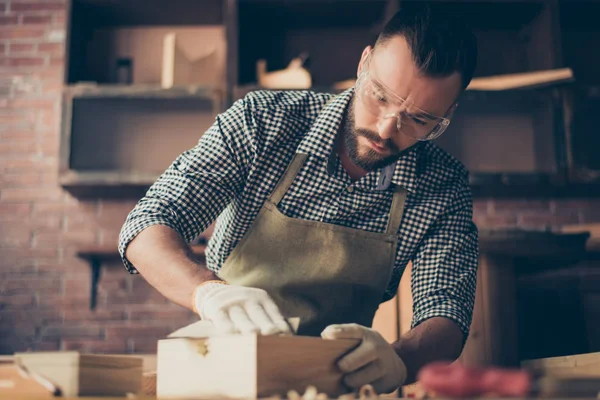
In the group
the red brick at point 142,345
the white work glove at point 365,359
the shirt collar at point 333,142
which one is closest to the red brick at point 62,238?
the red brick at point 142,345

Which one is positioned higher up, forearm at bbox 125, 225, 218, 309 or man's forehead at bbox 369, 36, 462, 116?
man's forehead at bbox 369, 36, 462, 116

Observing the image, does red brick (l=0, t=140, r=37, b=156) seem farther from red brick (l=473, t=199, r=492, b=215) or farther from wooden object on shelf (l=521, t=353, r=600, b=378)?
wooden object on shelf (l=521, t=353, r=600, b=378)

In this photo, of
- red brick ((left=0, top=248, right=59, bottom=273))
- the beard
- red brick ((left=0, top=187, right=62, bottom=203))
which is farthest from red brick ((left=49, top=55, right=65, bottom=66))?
the beard

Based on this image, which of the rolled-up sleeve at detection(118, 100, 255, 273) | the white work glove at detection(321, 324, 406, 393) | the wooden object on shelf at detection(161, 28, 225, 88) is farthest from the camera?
the wooden object on shelf at detection(161, 28, 225, 88)

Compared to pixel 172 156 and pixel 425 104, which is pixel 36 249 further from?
pixel 425 104

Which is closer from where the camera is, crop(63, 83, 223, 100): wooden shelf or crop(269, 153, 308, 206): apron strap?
crop(269, 153, 308, 206): apron strap

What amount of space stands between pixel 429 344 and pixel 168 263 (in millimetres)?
575

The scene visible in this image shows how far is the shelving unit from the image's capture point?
3014mm

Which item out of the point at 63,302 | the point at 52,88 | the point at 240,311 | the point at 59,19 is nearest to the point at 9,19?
the point at 59,19

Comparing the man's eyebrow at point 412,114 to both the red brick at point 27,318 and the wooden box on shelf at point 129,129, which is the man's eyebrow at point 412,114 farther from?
the red brick at point 27,318

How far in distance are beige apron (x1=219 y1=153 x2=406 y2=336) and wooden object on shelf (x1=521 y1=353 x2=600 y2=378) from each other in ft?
1.45

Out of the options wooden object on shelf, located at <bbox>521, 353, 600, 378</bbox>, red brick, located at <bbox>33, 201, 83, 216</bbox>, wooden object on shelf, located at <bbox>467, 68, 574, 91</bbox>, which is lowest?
wooden object on shelf, located at <bbox>521, 353, 600, 378</bbox>

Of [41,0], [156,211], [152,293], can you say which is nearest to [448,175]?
[156,211]

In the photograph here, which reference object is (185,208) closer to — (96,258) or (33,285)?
(96,258)
